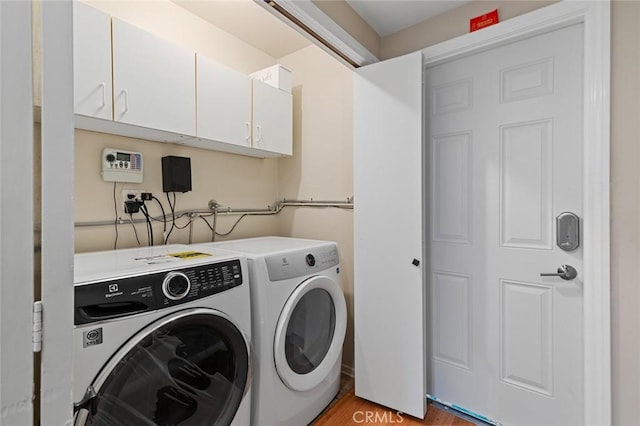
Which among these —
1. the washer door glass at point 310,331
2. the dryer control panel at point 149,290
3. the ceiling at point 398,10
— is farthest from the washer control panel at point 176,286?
the ceiling at point 398,10

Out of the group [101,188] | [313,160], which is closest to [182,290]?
[101,188]

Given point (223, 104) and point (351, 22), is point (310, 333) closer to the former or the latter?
point (223, 104)

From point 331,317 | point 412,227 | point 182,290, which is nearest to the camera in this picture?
point 182,290

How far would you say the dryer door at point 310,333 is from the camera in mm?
1458

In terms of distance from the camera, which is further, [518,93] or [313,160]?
[313,160]

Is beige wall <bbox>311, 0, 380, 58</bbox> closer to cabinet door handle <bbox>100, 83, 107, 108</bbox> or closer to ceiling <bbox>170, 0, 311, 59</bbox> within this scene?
ceiling <bbox>170, 0, 311, 59</bbox>

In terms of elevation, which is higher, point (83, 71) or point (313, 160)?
point (83, 71)

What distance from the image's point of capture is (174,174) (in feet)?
5.81

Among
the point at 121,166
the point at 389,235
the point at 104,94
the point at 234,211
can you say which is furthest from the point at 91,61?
the point at 389,235

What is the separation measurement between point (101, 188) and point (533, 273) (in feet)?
7.35

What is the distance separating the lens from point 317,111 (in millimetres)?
2252

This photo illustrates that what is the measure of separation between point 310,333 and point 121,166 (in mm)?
1358

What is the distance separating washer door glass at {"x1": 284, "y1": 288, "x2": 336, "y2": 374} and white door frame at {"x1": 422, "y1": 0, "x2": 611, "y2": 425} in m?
1.21

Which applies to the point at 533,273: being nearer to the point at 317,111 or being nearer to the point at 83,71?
the point at 317,111
